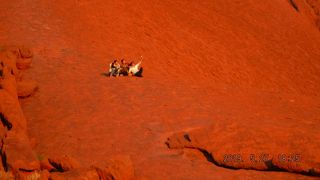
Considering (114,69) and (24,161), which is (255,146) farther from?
(114,69)

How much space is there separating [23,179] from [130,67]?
6.52m

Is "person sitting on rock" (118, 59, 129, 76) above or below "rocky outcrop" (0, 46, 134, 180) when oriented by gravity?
above

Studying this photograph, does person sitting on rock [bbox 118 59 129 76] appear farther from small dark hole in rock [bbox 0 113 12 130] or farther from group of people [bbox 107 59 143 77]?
small dark hole in rock [bbox 0 113 12 130]

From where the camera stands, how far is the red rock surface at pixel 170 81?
7.58m

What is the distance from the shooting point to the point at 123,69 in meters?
12.5

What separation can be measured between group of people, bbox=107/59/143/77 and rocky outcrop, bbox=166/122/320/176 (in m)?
4.34

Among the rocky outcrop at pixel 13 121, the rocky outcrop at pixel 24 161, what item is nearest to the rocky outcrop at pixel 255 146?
the rocky outcrop at pixel 24 161

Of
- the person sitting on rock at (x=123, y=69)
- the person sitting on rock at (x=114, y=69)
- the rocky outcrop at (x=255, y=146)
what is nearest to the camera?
the rocky outcrop at (x=255, y=146)

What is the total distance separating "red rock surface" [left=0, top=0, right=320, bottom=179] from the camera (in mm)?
7582

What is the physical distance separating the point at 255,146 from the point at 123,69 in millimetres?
5826

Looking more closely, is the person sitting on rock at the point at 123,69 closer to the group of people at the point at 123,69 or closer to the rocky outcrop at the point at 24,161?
the group of people at the point at 123,69

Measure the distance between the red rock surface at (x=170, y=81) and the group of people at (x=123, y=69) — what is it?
1.32ft
